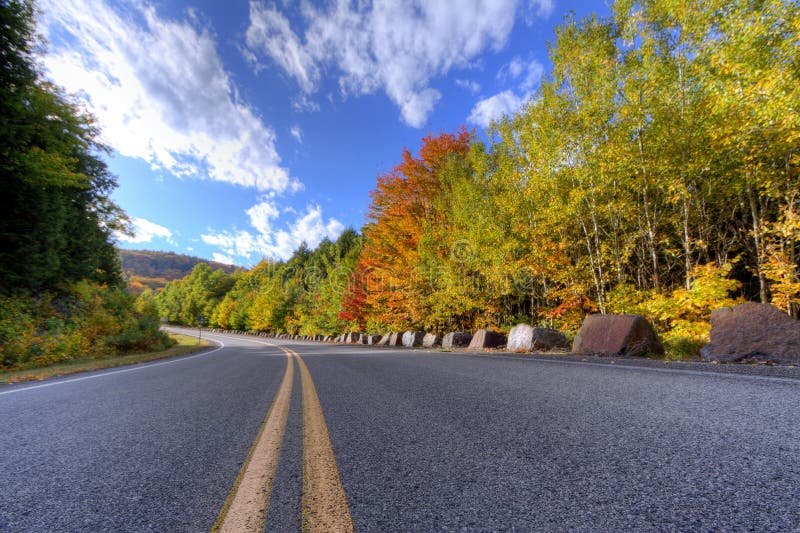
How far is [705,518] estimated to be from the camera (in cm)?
93

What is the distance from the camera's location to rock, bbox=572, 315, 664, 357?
5.88m

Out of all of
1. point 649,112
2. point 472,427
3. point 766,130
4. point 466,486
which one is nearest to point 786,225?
point 766,130

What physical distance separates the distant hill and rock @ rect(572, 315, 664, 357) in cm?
15539

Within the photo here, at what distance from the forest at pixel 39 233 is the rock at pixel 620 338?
45.9 feet

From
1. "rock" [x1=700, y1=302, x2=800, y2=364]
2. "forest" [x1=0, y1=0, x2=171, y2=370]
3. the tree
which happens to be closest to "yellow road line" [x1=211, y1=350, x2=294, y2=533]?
"rock" [x1=700, y1=302, x2=800, y2=364]

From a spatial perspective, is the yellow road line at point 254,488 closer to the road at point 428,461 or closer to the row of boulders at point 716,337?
the road at point 428,461

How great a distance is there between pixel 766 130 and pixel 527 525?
28.7 feet

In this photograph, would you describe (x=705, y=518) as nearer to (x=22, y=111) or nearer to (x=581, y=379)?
(x=581, y=379)

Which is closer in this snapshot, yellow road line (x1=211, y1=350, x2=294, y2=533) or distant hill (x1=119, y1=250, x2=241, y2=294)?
yellow road line (x1=211, y1=350, x2=294, y2=533)

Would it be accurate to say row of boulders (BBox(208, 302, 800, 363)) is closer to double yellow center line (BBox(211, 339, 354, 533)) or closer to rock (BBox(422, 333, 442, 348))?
rock (BBox(422, 333, 442, 348))

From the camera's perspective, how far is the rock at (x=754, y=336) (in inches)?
177

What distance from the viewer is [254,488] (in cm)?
121

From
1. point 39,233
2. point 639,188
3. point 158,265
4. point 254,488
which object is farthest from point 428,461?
point 158,265

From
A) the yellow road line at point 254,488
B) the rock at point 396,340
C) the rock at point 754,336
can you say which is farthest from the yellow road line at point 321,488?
the rock at point 396,340
